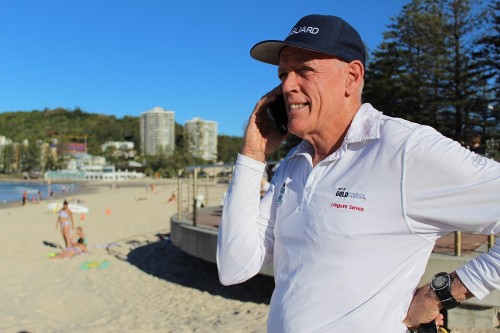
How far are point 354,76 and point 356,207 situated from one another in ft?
1.65

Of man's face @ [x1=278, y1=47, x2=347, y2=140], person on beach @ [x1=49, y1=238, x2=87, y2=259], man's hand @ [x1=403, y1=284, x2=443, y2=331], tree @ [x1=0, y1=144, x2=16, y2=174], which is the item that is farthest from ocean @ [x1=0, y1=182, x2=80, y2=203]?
tree @ [x1=0, y1=144, x2=16, y2=174]

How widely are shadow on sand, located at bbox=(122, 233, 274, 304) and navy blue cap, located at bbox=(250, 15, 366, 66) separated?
6259 millimetres

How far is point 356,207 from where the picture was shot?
4.73 ft

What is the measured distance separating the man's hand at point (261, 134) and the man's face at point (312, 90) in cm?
18

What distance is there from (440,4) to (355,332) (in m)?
33.1

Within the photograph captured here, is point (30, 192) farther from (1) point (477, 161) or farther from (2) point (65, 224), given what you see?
(1) point (477, 161)

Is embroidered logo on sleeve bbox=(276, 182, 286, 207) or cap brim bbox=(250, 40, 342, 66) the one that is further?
embroidered logo on sleeve bbox=(276, 182, 286, 207)

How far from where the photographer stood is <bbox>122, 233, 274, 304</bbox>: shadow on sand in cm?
794

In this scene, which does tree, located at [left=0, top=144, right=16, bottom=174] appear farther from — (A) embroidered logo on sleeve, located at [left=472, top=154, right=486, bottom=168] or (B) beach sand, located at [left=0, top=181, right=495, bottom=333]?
(A) embroidered logo on sleeve, located at [left=472, top=154, right=486, bottom=168]

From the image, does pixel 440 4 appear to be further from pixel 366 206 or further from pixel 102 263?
pixel 366 206

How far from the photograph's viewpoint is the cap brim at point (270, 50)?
1585mm

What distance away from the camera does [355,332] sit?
1.42 m

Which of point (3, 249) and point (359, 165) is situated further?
point (3, 249)

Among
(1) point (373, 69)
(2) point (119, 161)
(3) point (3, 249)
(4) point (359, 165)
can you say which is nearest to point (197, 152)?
(2) point (119, 161)
